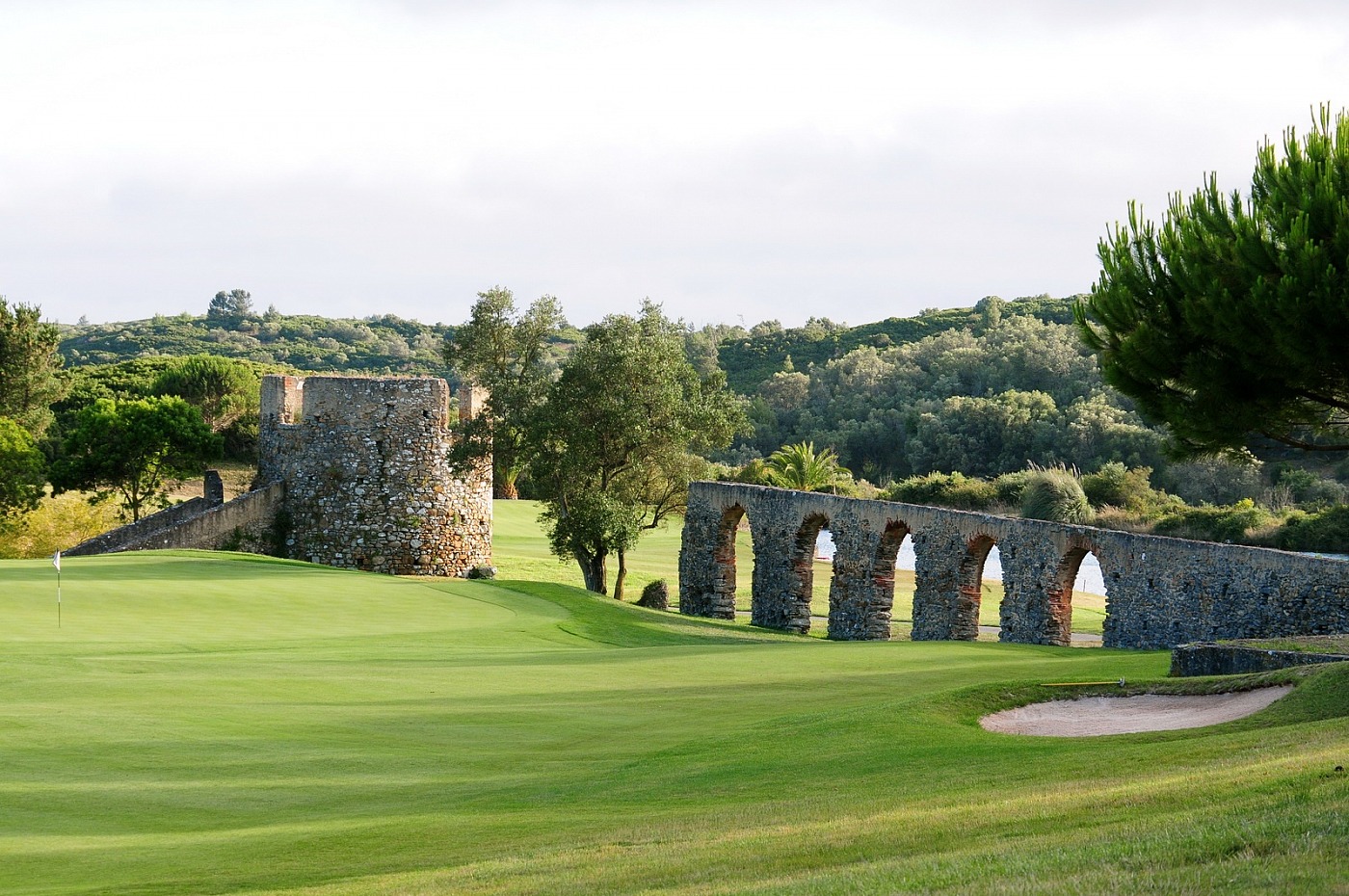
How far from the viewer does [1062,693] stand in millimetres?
12070

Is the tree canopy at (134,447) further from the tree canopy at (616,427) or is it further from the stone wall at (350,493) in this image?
the tree canopy at (616,427)

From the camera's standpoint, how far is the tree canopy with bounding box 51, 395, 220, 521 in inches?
1281

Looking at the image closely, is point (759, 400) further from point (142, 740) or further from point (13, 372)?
point (142, 740)

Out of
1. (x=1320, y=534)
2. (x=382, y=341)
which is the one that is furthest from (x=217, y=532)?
(x=382, y=341)

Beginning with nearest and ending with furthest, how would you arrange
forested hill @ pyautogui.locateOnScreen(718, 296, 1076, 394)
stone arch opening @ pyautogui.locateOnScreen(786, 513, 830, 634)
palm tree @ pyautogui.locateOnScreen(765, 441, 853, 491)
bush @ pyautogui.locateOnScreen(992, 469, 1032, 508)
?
stone arch opening @ pyautogui.locateOnScreen(786, 513, 830, 634), bush @ pyautogui.locateOnScreen(992, 469, 1032, 508), palm tree @ pyautogui.locateOnScreen(765, 441, 853, 491), forested hill @ pyautogui.locateOnScreen(718, 296, 1076, 394)

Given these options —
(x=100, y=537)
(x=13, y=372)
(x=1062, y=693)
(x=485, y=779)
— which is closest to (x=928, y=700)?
(x=1062, y=693)

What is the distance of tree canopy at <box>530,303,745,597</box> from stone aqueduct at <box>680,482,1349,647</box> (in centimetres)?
219

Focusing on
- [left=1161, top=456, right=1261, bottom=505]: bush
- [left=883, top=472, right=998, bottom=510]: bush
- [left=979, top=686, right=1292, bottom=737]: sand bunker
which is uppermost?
[left=1161, top=456, right=1261, bottom=505]: bush

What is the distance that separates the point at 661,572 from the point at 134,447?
14.8 meters


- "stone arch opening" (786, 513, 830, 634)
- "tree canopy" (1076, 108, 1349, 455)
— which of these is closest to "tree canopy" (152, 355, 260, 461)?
"stone arch opening" (786, 513, 830, 634)

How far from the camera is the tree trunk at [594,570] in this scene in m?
28.9

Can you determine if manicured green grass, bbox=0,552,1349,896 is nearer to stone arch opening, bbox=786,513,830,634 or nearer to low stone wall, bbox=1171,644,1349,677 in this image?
low stone wall, bbox=1171,644,1349,677

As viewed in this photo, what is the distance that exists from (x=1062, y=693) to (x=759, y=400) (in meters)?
58.3

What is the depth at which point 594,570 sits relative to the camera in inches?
1163
